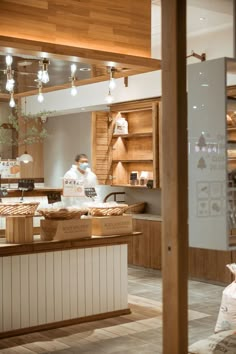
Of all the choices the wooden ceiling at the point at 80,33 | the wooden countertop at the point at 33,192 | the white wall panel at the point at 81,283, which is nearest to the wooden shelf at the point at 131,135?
the wooden countertop at the point at 33,192

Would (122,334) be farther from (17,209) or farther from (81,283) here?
(17,209)

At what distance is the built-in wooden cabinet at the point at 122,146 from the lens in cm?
970

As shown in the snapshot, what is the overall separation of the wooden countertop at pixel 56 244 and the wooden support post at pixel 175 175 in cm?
210

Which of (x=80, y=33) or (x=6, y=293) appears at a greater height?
(x=80, y=33)

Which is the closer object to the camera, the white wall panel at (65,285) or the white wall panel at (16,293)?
the white wall panel at (16,293)

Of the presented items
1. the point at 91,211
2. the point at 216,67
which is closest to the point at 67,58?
the point at 91,211

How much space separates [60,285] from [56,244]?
0.44 m

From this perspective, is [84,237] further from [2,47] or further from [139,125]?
[139,125]

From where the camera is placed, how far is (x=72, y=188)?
6.83 m

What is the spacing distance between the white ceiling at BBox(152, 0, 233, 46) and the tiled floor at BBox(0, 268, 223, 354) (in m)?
2.81

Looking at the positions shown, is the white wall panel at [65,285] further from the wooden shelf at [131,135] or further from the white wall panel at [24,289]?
the wooden shelf at [131,135]

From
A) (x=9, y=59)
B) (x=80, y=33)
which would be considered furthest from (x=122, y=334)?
(x=9, y=59)

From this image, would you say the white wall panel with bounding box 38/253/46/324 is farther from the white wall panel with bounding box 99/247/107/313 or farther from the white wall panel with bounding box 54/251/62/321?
the white wall panel with bounding box 99/247/107/313

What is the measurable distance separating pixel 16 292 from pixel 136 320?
127 cm
